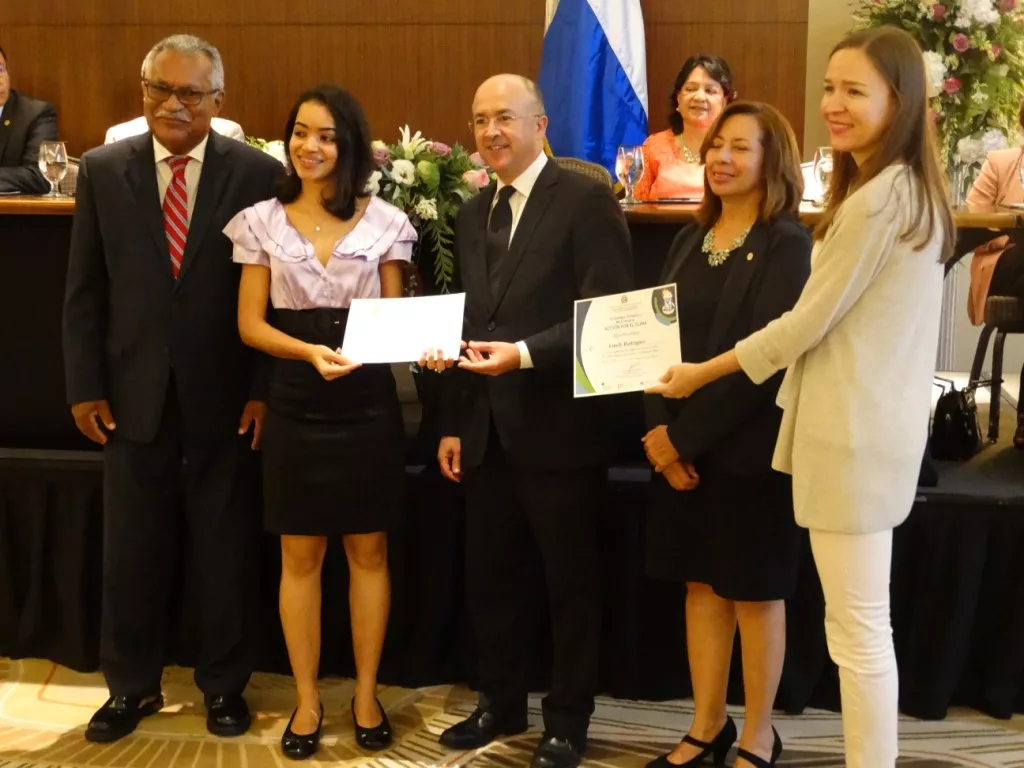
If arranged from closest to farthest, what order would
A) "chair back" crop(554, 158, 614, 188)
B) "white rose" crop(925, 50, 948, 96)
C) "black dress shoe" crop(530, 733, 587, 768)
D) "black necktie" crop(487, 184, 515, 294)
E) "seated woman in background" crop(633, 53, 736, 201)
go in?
"black necktie" crop(487, 184, 515, 294), "black dress shoe" crop(530, 733, 587, 768), "chair back" crop(554, 158, 614, 188), "seated woman in background" crop(633, 53, 736, 201), "white rose" crop(925, 50, 948, 96)

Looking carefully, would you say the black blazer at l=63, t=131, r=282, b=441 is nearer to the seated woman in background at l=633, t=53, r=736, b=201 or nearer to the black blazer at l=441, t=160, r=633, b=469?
the black blazer at l=441, t=160, r=633, b=469

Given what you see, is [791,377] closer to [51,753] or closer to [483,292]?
[483,292]

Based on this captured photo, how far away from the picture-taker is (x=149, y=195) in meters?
2.49

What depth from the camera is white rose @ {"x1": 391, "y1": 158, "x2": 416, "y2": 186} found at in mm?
2727

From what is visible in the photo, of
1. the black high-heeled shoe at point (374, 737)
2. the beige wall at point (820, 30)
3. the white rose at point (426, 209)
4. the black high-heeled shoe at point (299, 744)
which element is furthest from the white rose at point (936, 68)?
the black high-heeled shoe at point (299, 744)

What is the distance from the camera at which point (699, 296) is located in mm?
2209

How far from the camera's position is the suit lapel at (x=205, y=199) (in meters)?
2.48

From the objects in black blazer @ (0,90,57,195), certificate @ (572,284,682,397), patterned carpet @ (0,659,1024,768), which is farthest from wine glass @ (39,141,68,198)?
black blazer @ (0,90,57,195)

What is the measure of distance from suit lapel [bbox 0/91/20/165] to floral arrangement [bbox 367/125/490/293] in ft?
9.71

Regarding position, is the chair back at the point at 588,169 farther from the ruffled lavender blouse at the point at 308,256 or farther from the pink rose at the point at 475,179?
the ruffled lavender blouse at the point at 308,256

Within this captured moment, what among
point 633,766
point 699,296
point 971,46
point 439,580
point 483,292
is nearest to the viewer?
point 699,296

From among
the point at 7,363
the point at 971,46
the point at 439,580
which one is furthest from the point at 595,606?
the point at 971,46

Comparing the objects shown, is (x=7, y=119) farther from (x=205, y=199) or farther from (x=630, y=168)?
(x=630, y=168)

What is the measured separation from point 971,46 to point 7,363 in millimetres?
4393
